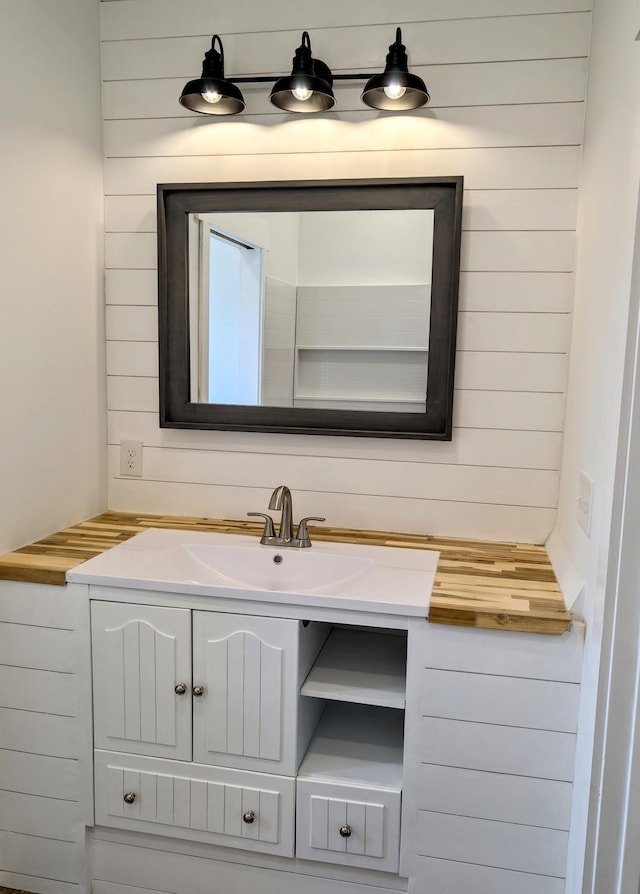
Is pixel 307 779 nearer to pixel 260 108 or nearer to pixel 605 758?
pixel 605 758

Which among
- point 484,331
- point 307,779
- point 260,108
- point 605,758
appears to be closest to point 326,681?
point 307,779

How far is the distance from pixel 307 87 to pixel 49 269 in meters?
0.84

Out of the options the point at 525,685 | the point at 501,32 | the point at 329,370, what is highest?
the point at 501,32

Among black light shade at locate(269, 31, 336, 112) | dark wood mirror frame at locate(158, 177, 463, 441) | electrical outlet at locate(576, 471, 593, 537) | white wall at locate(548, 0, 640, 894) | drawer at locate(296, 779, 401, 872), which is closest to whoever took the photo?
white wall at locate(548, 0, 640, 894)

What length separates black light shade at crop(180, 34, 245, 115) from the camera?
1.92 meters

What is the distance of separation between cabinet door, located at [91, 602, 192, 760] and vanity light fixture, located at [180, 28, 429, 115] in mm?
1357

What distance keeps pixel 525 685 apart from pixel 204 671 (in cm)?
73

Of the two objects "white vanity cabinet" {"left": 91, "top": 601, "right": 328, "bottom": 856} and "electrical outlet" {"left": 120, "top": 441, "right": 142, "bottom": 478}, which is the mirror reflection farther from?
"white vanity cabinet" {"left": 91, "top": 601, "right": 328, "bottom": 856}

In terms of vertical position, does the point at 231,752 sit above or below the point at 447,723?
below

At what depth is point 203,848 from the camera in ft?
Result: 5.75

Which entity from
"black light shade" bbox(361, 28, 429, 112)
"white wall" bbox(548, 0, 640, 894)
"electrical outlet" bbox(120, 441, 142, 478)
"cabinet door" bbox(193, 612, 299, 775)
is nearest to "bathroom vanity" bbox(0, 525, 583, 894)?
"cabinet door" bbox(193, 612, 299, 775)

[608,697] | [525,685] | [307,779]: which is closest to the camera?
[608,697]

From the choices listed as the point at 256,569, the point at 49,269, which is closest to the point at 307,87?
the point at 49,269

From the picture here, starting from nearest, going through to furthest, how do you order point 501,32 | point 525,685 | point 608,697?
point 608,697, point 525,685, point 501,32
